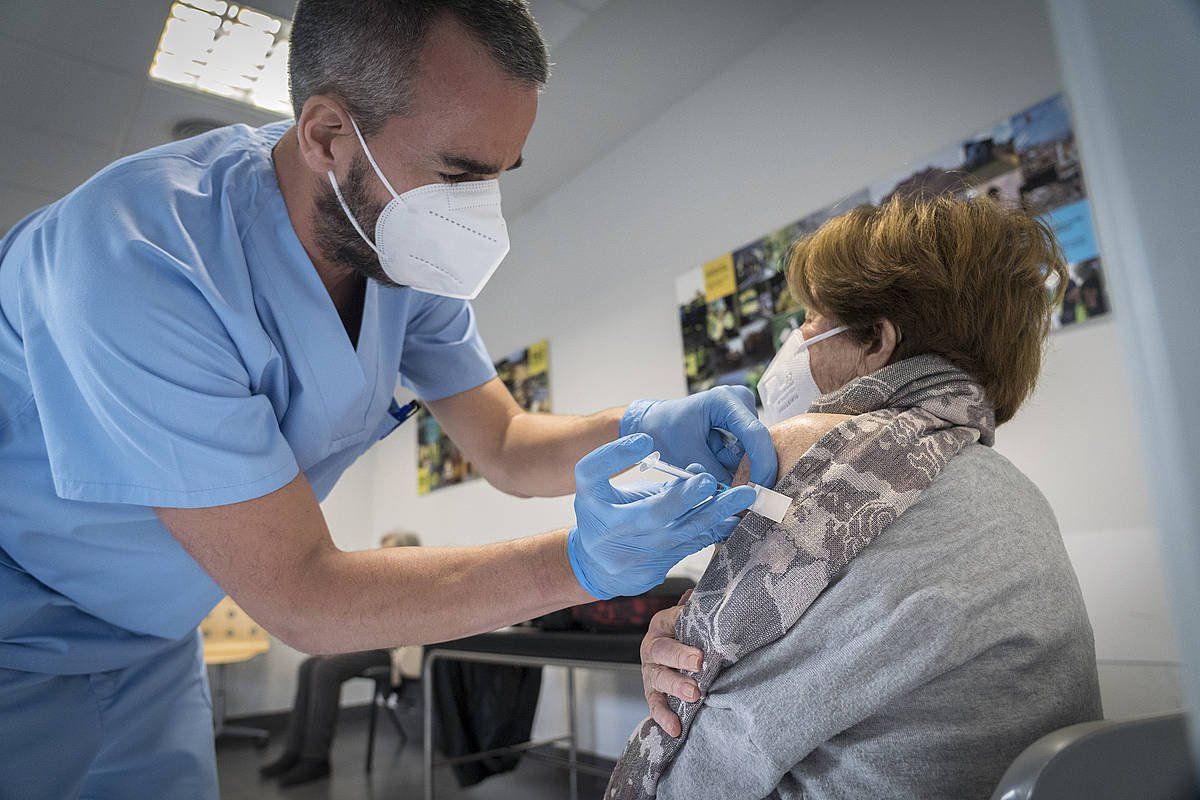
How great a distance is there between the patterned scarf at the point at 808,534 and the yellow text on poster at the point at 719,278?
2.00m

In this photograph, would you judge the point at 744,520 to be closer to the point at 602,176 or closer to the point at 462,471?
the point at 602,176

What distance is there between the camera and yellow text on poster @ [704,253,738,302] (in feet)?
9.57

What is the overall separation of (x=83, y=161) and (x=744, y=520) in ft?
11.8

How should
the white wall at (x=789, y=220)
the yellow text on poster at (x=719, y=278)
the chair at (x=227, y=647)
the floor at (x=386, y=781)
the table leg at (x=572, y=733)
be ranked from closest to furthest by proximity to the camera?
the white wall at (x=789, y=220)
the yellow text on poster at (x=719, y=278)
the table leg at (x=572, y=733)
the floor at (x=386, y=781)
the chair at (x=227, y=647)

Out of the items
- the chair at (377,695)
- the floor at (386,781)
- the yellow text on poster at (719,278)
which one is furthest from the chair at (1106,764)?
the chair at (377,695)

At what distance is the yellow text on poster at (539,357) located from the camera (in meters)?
4.00

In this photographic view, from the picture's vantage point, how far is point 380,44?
1096 mm

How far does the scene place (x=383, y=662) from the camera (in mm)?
4273

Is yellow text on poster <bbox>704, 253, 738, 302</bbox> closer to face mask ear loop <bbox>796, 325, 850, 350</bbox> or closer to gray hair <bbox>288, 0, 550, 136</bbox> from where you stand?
face mask ear loop <bbox>796, 325, 850, 350</bbox>

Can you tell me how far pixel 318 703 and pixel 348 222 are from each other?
11.1 ft

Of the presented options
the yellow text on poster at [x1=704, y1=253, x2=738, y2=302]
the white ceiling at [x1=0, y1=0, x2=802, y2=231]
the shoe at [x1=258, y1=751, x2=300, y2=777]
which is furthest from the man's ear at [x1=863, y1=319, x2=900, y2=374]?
the shoe at [x1=258, y1=751, x2=300, y2=777]

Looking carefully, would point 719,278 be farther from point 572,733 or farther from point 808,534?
point 808,534

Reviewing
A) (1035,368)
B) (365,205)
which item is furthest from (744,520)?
(365,205)

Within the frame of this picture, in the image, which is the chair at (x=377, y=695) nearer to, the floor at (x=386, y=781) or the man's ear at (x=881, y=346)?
the floor at (x=386, y=781)
